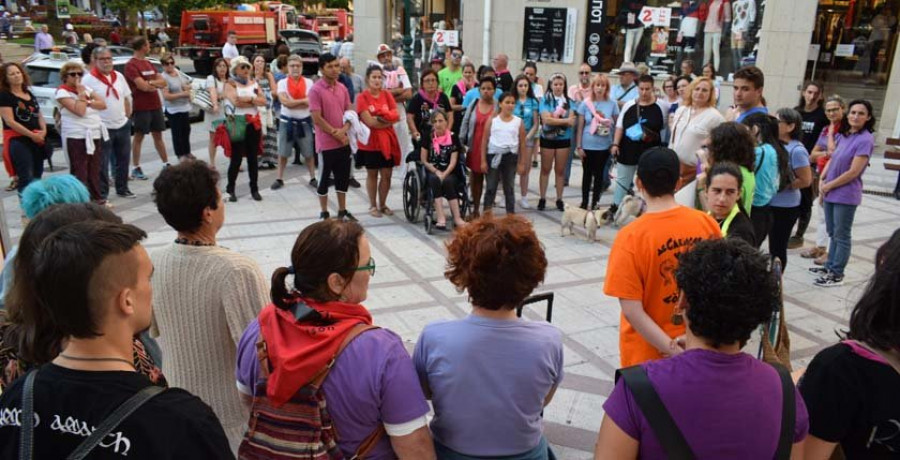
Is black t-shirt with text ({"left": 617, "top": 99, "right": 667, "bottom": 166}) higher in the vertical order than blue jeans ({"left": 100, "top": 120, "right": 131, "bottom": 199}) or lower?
higher

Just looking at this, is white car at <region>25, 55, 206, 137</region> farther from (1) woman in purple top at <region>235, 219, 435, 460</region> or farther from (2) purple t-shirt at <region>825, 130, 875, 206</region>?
(1) woman in purple top at <region>235, 219, 435, 460</region>

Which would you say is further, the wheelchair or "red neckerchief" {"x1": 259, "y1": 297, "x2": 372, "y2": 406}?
the wheelchair

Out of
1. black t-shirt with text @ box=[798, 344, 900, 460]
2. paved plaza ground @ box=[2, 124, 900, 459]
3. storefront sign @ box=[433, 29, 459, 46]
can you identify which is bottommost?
paved plaza ground @ box=[2, 124, 900, 459]

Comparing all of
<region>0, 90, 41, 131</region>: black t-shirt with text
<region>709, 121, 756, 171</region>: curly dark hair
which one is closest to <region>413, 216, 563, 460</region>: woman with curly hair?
<region>709, 121, 756, 171</region>: curly dark hair

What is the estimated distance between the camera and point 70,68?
7.37 meters

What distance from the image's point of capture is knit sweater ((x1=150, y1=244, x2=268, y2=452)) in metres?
2.41

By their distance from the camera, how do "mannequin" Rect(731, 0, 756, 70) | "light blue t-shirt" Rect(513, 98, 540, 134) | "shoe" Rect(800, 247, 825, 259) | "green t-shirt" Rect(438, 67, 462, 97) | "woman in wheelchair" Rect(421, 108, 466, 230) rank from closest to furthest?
"shoe" Rect(800, 247, 825, 259) < "woman in wheelchair" Rect(421, 108, 466, 230) < "light blue t-shirt" Rect(513, 98, 540, 134) < "green t-shirt" Rect(438, 67, 462, 97) < "mannequin" Rect(731, 0, 756, 70)

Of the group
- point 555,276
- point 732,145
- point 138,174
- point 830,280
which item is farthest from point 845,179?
point 138,174

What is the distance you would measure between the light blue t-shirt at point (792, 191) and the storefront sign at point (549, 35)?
10.2m

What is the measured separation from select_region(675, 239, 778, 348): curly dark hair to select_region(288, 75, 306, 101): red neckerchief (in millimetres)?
8086

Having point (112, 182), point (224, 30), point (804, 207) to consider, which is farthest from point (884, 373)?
point (224, 30)

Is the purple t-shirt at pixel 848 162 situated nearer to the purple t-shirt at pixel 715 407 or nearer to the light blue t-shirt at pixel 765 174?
the light blue t-shirt at pixel 765 174

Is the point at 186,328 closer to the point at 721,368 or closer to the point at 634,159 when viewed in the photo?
the point at 721,368

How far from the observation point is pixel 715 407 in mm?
1662
